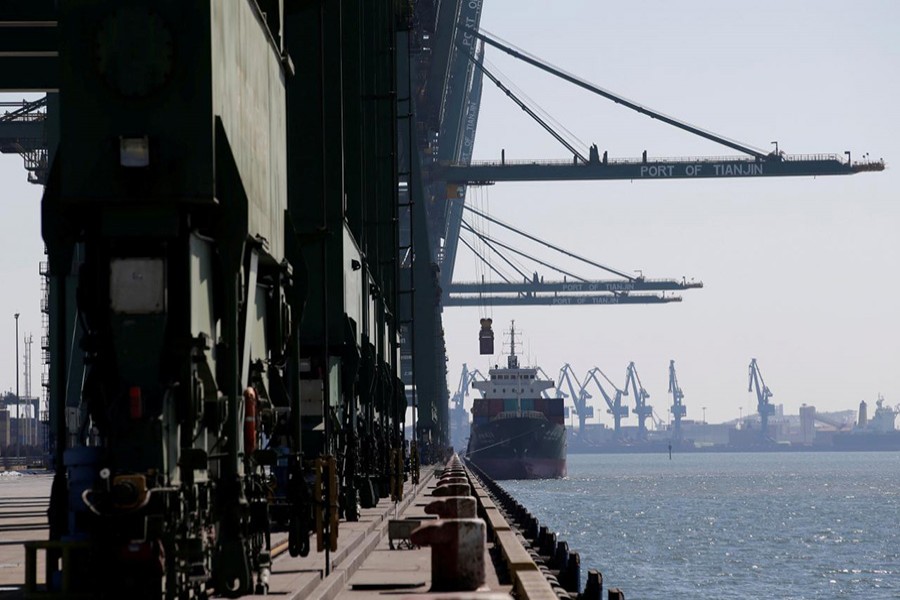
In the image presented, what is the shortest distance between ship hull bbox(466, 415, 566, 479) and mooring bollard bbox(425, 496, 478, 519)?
11192cm

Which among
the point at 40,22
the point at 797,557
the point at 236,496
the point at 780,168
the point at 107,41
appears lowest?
the point at 797,557

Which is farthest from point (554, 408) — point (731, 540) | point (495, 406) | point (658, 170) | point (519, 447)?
point (731, 540)

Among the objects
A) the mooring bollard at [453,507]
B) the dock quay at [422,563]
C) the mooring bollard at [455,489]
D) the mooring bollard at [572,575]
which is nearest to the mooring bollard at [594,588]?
the dock quay at [422,563]

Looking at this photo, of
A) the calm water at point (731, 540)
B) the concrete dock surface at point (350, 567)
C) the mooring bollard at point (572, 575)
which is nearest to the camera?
the concrete dock surface at point (350, 567)

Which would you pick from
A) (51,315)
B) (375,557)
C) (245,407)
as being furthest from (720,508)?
(245,407)

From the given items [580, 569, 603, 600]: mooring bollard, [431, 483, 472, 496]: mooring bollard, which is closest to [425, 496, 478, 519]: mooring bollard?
[580, 569, 603, 600]: mooring bollard

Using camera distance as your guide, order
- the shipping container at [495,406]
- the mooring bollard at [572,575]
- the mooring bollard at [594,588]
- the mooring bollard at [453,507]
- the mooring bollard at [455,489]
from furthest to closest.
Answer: the shipping container at [495,406] < the mooring bollard at [572,575] < the mooring bollard at [455,489] < the mooring bollard at [594,588] < the mooring bollard at [453,507]

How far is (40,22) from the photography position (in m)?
24.8

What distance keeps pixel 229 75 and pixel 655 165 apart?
83.8 metres

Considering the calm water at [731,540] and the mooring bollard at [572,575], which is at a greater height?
the mooring bollard at [572,575]

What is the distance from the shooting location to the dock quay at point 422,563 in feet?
37.4

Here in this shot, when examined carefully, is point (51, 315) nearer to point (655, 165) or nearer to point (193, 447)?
point (655, 165)

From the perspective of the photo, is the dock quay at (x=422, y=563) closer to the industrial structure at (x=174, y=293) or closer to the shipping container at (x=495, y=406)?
the industrial structure at (x=174, y=293)

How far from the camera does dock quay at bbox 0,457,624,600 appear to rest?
37.4ft
